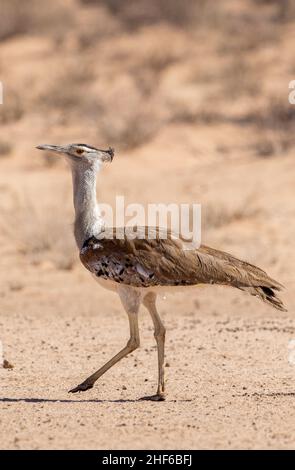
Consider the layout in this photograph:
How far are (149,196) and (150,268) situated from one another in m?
7.82

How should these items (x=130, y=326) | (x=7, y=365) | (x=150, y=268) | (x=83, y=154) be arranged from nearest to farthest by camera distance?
(x=150, y=268) < (x=130, y=326) < (x=83, y=154) < (x=7, y=365)

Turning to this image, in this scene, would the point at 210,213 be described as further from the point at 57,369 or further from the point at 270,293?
the point at 270,293

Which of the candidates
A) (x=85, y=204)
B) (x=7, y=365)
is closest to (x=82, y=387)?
(x=7, y=365)

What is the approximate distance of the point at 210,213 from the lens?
12.5m

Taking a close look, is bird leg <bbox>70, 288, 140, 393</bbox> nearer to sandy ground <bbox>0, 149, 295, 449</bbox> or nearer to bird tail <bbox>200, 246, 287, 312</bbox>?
sandy ground <bbox>0, 149, 295, 449</bbox>

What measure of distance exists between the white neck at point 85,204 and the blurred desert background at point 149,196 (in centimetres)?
78

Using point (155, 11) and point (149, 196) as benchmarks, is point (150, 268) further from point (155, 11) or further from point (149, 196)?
point (155, 11)

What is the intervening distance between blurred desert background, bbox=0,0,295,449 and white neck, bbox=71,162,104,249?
2.55ft

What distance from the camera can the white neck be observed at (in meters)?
6.20

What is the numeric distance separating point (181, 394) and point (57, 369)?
42.9 inches

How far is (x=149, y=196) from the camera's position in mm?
13656

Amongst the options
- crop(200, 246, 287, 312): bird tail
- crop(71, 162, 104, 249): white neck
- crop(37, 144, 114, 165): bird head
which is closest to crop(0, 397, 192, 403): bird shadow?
crop(200, 246, 287, 312): bird tail

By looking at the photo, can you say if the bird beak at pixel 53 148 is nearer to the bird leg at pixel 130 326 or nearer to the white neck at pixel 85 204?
the white neck at pixel 85 204

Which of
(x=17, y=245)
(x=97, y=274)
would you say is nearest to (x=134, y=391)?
(x=97, y=274)
